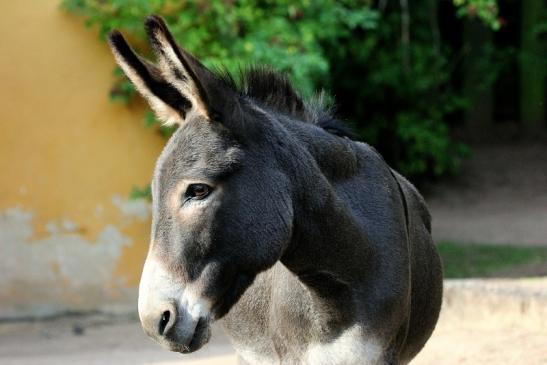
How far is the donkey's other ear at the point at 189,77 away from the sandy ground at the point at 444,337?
3.59 metres

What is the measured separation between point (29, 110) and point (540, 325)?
5195 millimetres

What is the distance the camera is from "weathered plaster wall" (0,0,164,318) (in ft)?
30.7

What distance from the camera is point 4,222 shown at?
9391mm

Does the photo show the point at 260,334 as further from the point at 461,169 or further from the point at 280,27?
the point at 461,169

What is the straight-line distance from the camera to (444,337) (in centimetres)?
695

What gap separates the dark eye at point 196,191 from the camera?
9.79ft

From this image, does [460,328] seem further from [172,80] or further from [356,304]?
[172,80]

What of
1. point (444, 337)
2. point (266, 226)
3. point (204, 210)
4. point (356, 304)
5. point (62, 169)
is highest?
point (204, 210)

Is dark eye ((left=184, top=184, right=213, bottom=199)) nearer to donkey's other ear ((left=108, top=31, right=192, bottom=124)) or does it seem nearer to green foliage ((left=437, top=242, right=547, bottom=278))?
donkey's other ear ((left=108, top=31, right=192, bottom=124))

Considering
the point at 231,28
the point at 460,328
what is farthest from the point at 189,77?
the point at 231,28

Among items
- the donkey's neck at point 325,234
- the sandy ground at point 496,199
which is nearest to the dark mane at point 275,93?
the donkey's neck at point 325,234

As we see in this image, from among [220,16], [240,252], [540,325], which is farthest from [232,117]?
[220,16]

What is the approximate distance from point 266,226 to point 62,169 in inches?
262

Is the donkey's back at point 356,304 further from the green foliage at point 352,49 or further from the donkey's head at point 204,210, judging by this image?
the green foliage at point 352,49
